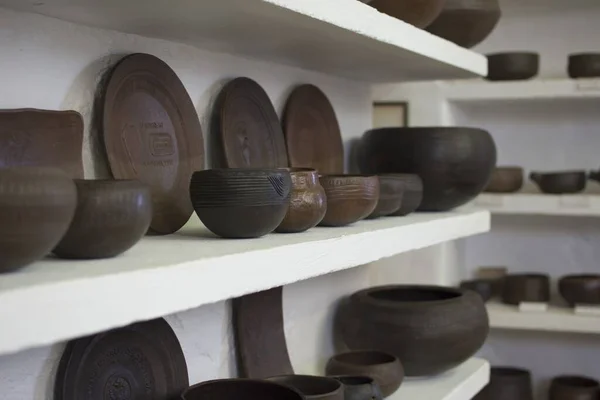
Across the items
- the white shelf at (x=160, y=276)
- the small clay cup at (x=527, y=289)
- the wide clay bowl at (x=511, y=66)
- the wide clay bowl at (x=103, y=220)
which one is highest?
the wide clay bowl at (x=511, y=66)

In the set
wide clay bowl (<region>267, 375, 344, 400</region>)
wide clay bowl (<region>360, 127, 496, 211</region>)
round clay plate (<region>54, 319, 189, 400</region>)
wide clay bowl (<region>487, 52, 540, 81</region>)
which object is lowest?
wide clay bowl (<region>267, 375, 344, 400</region>)

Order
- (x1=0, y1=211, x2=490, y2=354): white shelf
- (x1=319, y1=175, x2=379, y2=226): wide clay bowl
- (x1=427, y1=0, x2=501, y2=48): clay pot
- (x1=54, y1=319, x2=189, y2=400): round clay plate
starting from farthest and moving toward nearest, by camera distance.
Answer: (x1=427, y1=0, x2=501, y2=48): clay pot < (x1=319, y1=175, x2=379, y2=226): wide clay bowl < (x1=54, y1=319, x2=189, y2=400): round clay plate < (x1=0, y1=211, x2=490, y2=354): white shelf

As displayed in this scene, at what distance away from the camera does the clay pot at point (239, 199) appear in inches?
39.4

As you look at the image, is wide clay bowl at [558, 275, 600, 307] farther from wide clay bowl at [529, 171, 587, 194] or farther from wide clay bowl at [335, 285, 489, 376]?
wide clay bowl at [335, 285, 489, 376]

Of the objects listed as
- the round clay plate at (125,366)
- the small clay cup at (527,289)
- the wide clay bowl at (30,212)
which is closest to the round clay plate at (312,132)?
the round clay plate at (125,366)

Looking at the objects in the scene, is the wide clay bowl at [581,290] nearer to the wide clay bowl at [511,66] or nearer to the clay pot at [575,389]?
the clay pot at [575,389]

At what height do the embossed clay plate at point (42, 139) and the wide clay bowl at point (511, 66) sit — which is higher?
the wide clay bowl at point (511, 66)

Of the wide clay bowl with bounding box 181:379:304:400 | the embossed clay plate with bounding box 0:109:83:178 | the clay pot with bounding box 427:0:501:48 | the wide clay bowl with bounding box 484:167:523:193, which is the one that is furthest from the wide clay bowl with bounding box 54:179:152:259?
the wide clay bowl with bounding box 484:167:523:193

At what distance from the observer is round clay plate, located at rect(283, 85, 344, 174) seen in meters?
1.55

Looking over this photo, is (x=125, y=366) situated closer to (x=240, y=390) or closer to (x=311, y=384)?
(x=240, y=390)

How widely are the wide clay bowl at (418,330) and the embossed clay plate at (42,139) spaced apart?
0.82 metres

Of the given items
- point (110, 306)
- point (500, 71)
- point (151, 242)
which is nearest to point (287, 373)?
point (151, 242)

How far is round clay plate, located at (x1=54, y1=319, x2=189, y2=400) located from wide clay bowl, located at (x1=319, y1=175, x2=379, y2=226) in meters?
0.31

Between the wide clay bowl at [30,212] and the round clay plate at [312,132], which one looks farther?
the round clay plate at [312,132]
